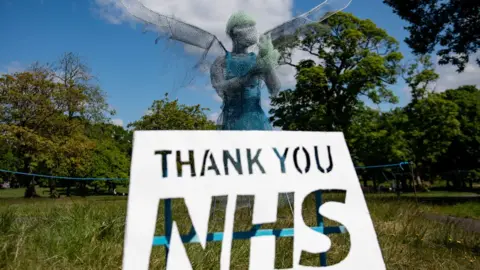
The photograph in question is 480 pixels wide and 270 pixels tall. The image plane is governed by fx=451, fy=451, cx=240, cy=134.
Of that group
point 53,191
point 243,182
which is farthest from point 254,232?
point 53,191

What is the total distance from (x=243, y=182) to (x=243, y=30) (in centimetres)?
488

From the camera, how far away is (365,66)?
26.3 m

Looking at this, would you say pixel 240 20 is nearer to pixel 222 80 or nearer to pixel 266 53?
pixel 266 53

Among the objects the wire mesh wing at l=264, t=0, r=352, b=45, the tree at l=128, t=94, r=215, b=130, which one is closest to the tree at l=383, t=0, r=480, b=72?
the wire mesh wing at l=264, t=0, r=352, b=45

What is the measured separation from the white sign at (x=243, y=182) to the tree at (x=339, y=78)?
22.0 metres

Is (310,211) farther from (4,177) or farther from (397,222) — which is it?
(4,177)

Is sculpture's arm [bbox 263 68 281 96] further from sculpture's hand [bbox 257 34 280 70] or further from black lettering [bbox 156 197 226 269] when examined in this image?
black lettering [bbox 156 197 226 269]

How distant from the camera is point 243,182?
3.39 metres

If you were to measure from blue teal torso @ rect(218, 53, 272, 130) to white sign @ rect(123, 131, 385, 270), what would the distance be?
158 inches

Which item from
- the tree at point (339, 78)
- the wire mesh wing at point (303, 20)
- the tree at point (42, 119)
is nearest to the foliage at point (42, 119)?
the tree at point (42, 119)

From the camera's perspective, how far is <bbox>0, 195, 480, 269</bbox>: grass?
4031mm

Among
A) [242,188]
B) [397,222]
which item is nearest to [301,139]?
[242,188]

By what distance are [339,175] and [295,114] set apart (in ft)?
76.6

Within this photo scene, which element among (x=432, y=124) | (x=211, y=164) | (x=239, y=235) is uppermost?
(x=432, y=124)
